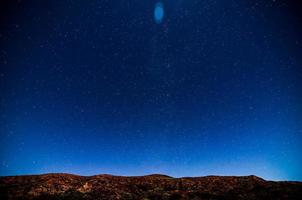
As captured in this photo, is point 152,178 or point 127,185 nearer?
point 127,185

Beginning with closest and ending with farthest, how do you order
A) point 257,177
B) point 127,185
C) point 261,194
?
point 261,194
point 127,185
point 257,177

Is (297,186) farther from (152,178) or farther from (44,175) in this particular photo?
(44,175)

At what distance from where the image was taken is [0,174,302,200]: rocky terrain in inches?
966

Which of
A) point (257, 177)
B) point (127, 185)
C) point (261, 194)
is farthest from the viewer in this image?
point (257, 177)

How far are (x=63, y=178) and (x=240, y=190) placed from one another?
17450 mm

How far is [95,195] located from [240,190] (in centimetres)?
1322

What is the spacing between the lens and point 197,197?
2473cm

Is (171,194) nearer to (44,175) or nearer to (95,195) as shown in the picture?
(95,195)

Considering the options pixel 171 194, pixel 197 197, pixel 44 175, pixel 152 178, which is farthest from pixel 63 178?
pixel 197 197

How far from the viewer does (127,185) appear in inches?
1091

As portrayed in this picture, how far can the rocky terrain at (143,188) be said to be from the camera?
24531 mm

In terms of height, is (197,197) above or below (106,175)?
below

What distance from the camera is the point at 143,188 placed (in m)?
27.0

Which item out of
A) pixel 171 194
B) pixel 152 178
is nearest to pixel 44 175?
pixel 152 178
